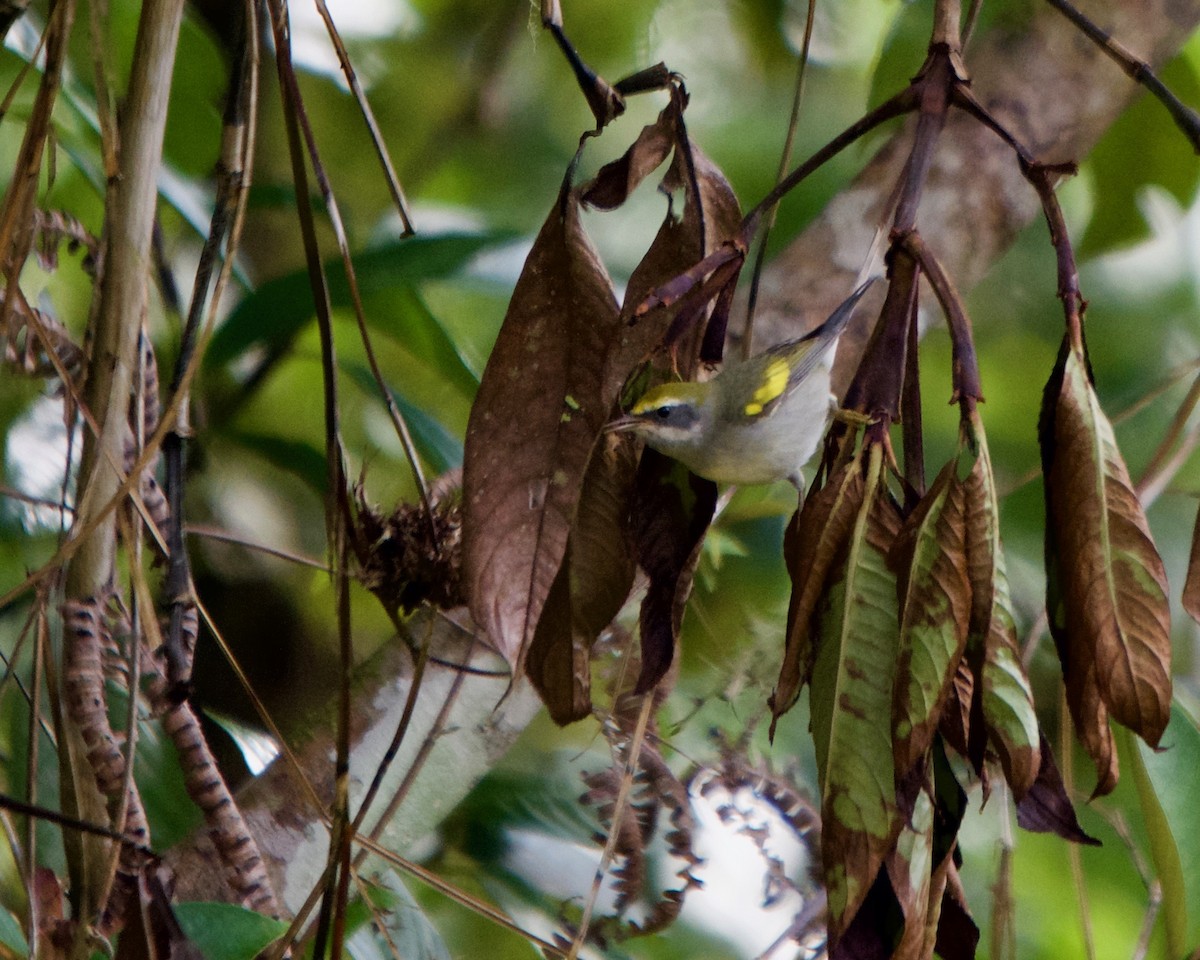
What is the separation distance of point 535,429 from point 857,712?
220 millimetres

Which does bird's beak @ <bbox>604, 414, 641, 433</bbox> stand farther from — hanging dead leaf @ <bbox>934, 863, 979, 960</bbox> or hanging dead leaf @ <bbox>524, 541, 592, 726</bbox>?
hanging dead leaf @ <bbox>934, 863, 979, 960</bbox>

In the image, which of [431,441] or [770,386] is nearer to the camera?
[770,386]

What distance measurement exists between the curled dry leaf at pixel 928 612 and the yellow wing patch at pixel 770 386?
0.45 meters

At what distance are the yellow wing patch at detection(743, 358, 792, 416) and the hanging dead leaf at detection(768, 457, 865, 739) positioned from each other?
424 mm

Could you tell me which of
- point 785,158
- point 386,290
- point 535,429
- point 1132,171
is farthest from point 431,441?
point 1132,171

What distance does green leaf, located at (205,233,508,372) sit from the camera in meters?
1.20

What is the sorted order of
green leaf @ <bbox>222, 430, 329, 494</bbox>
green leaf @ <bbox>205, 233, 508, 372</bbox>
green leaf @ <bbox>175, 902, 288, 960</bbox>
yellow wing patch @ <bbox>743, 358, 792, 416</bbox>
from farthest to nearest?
1. green leaf @ <bbox>222, 430, 329, 494</bbox>
2. green leaf @ <bbox>205, 233, 508, 372</bbox>
3. yellow wing patch @ <bbox>743, 358, 792, 416</bbox>
4. green leaf @ <bbox>175, 902, 288, 960</bbox>

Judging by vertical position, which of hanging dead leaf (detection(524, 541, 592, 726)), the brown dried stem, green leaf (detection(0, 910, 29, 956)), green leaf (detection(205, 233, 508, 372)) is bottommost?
green leaf (detection(0, 910, 29, 956))

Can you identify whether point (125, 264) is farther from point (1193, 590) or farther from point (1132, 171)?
point (1132, 171)

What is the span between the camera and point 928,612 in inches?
19.6

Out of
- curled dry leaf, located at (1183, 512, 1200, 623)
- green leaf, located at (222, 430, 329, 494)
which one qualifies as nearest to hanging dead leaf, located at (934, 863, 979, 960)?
curled dry leaf, located at (1183, 512, 1200, 623)

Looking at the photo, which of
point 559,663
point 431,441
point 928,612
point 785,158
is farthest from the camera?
point 431,441

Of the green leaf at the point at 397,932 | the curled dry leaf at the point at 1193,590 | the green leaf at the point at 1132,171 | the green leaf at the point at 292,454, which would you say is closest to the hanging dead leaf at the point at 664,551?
the curled dry leaf at the point at 1193,590

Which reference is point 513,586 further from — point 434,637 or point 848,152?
point 848,152
